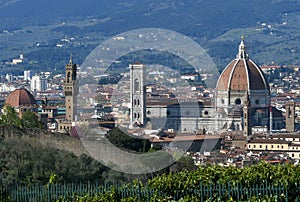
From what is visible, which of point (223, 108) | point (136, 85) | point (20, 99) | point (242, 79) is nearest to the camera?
point (20, 99)

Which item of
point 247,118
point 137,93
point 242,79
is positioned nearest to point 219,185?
point 247,118


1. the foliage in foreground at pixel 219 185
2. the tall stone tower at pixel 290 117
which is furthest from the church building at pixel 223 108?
the foliage in foreground at pixel 219 185

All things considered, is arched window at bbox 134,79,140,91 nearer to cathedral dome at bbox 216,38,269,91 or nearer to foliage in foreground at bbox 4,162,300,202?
cathedral dome at bbox 216,38,269,91

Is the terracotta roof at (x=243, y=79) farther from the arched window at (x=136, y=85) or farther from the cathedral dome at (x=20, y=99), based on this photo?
the cathedral dome at (x=20, y=99)

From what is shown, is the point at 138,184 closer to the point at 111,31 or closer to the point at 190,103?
the point at 190,103

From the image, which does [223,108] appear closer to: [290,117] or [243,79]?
[243,79]

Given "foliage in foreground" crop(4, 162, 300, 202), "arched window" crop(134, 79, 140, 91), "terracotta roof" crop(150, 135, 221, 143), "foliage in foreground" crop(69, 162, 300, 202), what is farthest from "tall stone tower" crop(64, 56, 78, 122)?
"foliage in foreground" crop(4, 162, 300, 202)

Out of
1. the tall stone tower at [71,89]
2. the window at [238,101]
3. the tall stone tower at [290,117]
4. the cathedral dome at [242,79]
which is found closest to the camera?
the tall stone tower at [71,89]

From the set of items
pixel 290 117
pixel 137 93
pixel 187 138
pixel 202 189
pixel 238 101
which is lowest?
pixel 187 138

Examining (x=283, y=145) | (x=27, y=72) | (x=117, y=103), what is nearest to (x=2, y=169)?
(x=283, y=145)
